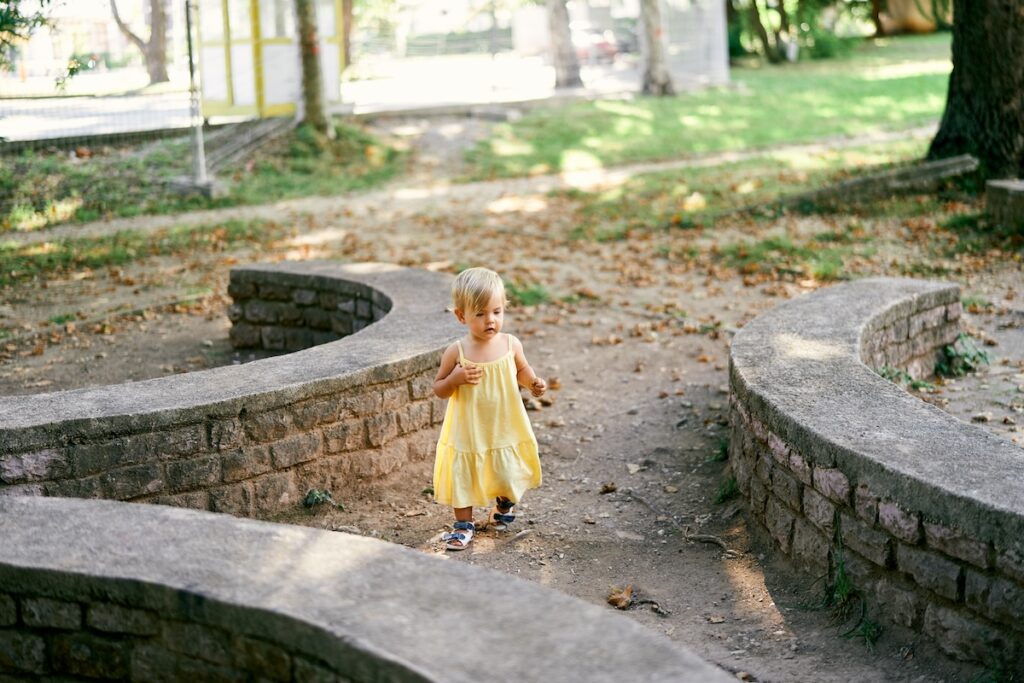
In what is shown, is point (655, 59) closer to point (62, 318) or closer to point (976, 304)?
point (976, 304)

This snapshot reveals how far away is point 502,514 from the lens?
5109mm

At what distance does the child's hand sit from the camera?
476 centimetres

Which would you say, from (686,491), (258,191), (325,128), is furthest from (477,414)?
(325,128)

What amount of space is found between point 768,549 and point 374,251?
24.0 ft

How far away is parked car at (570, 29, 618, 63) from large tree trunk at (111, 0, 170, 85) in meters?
18.8

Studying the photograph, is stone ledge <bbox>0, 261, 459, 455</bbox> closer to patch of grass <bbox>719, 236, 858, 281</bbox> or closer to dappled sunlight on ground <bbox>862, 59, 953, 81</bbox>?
patch of grass <bbox>719, 236, 858, 281</bbox>

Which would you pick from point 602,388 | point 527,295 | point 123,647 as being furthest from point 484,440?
point 527,295

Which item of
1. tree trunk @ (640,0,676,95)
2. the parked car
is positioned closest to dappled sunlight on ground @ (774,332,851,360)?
tree trunk @ (640,0,676,95)

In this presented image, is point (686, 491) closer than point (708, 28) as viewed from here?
Yes

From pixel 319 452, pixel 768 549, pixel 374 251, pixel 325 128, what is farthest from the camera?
pixel 325 128

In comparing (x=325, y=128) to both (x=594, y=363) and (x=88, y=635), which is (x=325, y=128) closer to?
(x=594, y=363)

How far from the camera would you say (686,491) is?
5617mm

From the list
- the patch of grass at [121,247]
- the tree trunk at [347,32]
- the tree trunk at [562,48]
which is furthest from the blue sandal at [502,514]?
the tree trunk at [347,32]

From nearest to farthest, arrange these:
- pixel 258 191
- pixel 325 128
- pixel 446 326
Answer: pixel 446 326
pixel 258 191
pixel 325 128
